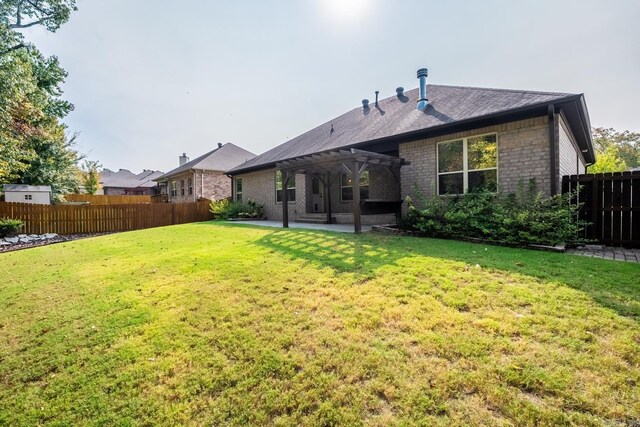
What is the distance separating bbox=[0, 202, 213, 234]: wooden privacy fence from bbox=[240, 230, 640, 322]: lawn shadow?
11965 mm

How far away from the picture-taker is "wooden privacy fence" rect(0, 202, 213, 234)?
13.2 m

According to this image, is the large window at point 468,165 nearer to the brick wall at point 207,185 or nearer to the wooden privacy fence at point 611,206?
the wooden privacy fence at point 611,206

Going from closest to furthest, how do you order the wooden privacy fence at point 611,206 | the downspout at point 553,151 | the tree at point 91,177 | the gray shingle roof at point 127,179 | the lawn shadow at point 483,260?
the lawn shadow at point 483,260
the wooden privacy fence at point 611,206
the downspout at point 553,151
the tree at point 91,177
the gray shingle roof at point 127,179

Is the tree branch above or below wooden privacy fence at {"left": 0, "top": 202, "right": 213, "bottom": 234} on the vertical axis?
above

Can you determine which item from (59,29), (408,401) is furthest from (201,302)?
(59,29)

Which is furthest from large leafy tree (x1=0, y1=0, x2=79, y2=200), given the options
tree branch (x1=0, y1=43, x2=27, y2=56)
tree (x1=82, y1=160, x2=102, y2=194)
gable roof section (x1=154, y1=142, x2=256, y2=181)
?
tree (x1=82, y1=160, x2=102, y2=194)

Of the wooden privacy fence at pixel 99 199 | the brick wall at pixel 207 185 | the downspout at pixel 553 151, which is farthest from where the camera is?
the wooden privacy fence at pixel 99 199

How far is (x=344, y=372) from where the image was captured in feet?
7.47

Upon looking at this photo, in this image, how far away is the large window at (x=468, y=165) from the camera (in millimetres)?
8320

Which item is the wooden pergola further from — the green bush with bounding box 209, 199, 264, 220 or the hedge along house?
the green bush with bounding box 209, 199, 264, 220

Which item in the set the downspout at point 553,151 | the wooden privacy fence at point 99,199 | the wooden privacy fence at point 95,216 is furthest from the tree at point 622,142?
the wooden privacy fence at point 99,199

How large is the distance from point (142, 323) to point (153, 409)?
1443 mm

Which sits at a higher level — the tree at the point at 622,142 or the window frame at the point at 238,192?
the tree at the point at 622,142

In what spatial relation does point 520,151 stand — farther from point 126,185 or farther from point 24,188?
point 126,185
